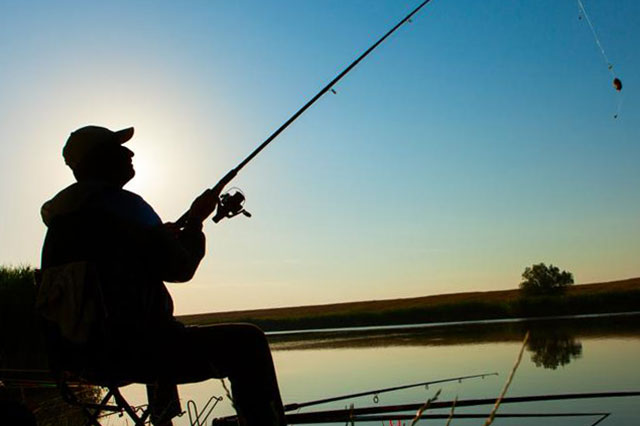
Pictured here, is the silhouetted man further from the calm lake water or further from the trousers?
the calm lake water

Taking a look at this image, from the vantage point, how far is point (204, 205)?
2814 mm

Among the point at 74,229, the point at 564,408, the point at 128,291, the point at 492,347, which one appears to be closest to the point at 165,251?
the point at 128,291

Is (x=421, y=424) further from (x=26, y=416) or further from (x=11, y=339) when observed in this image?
(x=11, y=339)

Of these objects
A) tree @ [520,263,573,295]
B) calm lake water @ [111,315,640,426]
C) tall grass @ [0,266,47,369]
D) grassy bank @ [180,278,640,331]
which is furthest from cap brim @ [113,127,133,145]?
tree @ [520,263,573,295]

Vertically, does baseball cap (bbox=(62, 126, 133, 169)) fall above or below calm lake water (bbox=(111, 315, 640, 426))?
below

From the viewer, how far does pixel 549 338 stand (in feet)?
63.7

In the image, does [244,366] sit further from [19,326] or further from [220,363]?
[19,326]

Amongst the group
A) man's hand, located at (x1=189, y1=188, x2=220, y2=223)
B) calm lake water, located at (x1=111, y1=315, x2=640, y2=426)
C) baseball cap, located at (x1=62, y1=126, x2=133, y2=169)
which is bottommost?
man's hand, located at (x1=189, y1=188, x2=220, y2=223)

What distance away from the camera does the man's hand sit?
9.07ft

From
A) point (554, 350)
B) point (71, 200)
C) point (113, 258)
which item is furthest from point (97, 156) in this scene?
A: point (554, 350)

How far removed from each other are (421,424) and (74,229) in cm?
659

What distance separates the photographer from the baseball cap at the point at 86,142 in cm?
251

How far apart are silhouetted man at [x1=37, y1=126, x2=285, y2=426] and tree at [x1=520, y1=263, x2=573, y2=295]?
49824mm

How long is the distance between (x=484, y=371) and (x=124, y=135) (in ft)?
37.6
